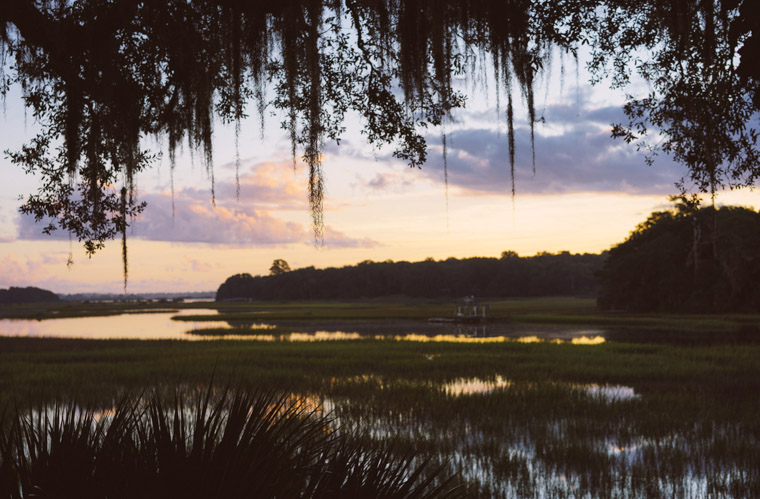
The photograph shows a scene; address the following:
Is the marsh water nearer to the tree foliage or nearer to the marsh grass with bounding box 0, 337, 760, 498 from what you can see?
the marsh grass with bounding box 0, 337, 760, 498

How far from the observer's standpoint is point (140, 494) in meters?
2.82

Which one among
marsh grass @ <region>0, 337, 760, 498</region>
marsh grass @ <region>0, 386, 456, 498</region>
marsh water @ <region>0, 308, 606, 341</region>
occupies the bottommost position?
marsh water @ <region>0, 308, 606, 341</region>

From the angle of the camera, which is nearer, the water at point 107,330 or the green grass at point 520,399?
the green grass at point 520,399

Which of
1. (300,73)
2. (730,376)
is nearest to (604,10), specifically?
(300,73)

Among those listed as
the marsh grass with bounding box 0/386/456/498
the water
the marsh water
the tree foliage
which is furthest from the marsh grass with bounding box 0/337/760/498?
the tree foliage

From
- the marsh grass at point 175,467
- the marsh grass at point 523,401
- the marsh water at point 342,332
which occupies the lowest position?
the marsh water at point 342,332

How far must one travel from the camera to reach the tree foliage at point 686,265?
201 feet

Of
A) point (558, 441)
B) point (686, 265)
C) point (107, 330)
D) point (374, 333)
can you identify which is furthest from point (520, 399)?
point (686, 265)

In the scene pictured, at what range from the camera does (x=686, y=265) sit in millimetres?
67875

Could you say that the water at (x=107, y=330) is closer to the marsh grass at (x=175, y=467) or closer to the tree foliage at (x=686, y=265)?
the marsh grass at (x=175, y=467)

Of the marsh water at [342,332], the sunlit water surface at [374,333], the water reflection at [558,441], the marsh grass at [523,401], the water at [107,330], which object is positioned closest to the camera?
the water reflection at [558,441]

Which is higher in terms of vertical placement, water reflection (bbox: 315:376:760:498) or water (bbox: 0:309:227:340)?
water reflection (bbox: 315:376:760:498)

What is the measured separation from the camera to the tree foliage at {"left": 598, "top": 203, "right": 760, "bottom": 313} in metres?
61.2

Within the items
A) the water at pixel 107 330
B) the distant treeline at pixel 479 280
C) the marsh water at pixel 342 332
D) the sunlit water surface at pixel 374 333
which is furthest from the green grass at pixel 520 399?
the distant treeline at pixel 479 280
